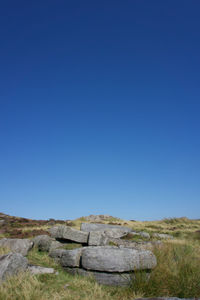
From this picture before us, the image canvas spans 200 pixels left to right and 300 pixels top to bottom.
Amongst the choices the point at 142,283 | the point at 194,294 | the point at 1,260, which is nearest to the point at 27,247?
the point at 1,260

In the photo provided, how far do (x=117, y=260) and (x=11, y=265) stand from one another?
3.62 m

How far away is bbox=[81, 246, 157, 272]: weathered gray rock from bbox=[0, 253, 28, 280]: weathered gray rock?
7.26 feet

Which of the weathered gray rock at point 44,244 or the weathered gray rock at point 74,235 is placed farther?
the weathered gray rock at point 44,244

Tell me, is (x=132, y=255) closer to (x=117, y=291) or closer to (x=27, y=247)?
(x=117, y=291)

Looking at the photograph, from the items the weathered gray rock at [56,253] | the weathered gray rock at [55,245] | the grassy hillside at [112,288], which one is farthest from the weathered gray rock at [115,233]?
the grassy hillside at [112,288]

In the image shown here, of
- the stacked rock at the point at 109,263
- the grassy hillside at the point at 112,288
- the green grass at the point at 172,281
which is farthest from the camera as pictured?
the stacked rock at the point at 109,263

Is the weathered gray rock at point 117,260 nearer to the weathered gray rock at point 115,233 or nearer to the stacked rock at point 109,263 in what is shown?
the stacked rock at point 109,263

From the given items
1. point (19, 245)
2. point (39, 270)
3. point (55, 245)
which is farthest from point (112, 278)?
point (19, 245)

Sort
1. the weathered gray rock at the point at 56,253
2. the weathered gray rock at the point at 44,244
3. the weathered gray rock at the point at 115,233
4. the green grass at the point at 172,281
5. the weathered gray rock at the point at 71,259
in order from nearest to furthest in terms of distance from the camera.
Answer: the green grass at the point at 172,281 → the weathered gray rock at the point at 71,259 → the weathered gray rock at the point at 56,253 → the weathered gray rock at the point at 44,244 → the weathered gray rock at the point at 115,233

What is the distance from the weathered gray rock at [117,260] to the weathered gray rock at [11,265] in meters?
2.21

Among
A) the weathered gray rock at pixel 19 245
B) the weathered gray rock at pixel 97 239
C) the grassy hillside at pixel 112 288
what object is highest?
the weathered gray rock at pixel 97 239

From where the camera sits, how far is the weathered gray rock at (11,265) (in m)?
7.78

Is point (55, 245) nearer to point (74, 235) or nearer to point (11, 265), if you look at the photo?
point (74, 235)

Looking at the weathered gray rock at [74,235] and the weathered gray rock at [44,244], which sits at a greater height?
the weathered gray rock at [74,235]
